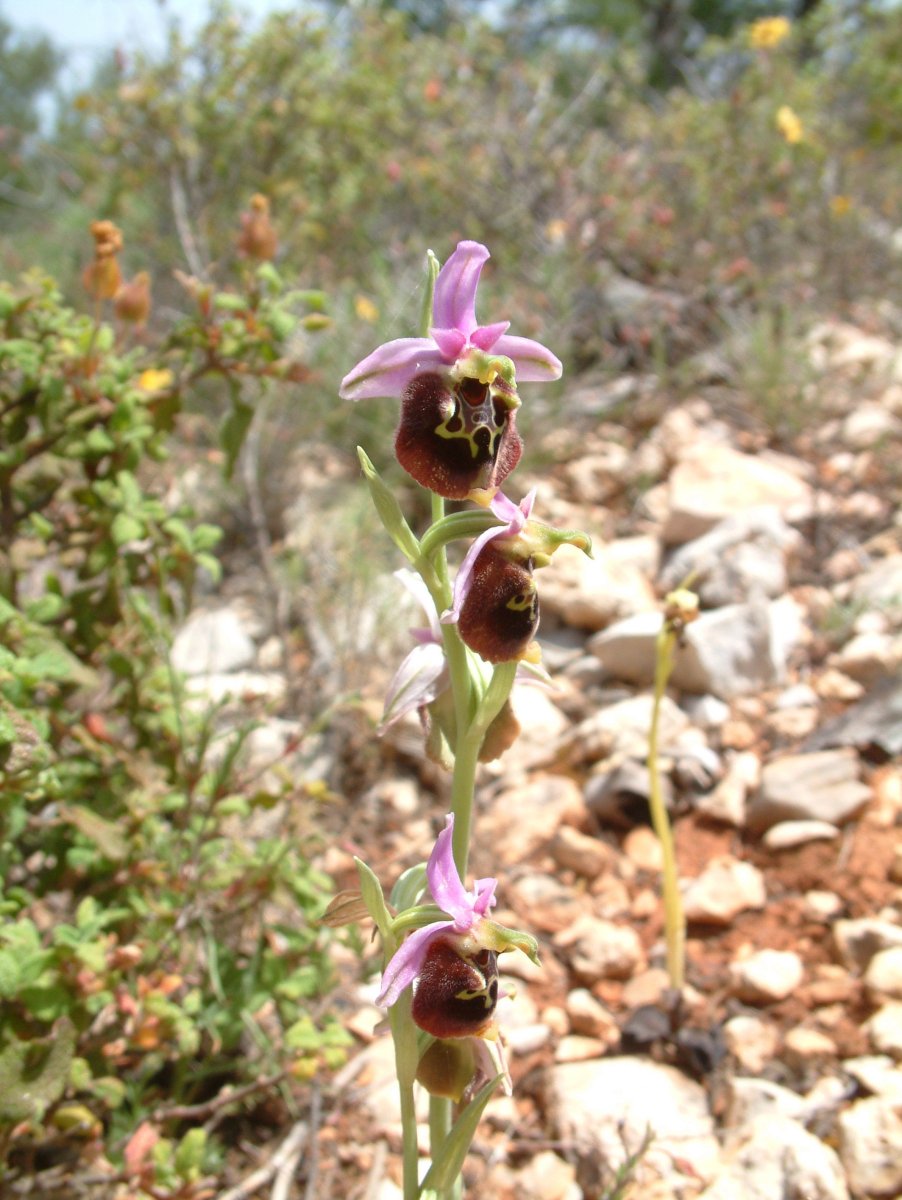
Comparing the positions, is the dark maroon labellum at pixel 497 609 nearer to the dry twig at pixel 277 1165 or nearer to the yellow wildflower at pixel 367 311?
the dry twig at pixel 277 1165

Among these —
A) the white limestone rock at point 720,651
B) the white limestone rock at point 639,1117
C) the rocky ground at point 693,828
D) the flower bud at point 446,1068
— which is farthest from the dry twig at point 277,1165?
the white limestone rock at point 720,651

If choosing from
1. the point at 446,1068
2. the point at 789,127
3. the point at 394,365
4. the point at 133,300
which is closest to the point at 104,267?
the point at 133,300

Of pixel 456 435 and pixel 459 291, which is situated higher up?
pixel 459 291

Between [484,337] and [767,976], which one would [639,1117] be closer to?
[767,976]

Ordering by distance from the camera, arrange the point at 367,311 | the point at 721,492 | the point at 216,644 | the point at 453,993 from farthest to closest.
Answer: the point at 367,311
the point at 721,492
the point at 216,644
the point at 453,993

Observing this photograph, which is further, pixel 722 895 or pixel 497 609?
pixel 722 895

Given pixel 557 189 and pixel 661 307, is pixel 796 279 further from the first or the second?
pixel 557 189

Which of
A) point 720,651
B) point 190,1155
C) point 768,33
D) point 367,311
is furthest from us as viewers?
point 768,33

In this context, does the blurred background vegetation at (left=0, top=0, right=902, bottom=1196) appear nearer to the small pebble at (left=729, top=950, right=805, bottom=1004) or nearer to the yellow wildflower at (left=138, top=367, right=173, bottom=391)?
the yellow wildflower at (left=138, top=367, right=173, bottom=391)
